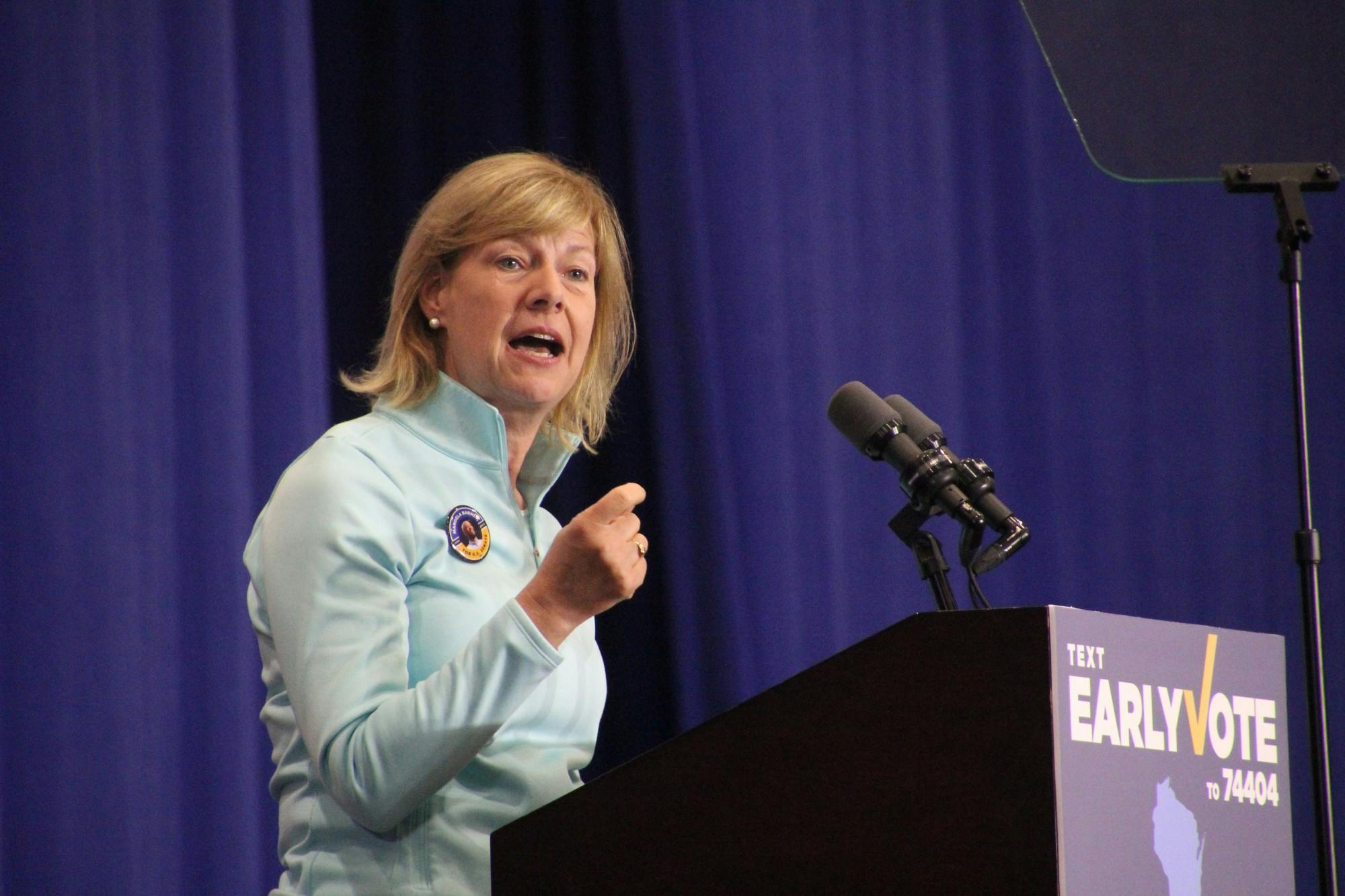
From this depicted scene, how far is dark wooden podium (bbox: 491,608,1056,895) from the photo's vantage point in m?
0.90

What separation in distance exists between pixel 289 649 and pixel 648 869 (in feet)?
1.33

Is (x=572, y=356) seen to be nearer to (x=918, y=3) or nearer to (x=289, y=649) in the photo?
(x=289, y=649)

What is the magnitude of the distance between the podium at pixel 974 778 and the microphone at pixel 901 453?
30 cm

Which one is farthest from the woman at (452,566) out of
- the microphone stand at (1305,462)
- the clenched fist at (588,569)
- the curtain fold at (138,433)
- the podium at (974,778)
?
the microphone stand at (1305,462)

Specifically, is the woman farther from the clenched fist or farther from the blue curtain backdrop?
the blue curtain backdrop

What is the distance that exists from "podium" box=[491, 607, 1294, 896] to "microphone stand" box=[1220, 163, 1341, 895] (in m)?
0.58

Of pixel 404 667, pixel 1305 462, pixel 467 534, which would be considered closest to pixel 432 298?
pixel 467 534

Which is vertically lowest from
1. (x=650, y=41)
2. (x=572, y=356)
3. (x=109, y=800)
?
(x=109, y=800)

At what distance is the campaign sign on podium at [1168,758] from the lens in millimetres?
895

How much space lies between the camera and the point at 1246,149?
1.99 m

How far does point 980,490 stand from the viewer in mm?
1271

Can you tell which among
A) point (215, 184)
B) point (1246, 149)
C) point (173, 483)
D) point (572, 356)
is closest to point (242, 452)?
point (173, 483)

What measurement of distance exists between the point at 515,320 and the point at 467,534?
0.90ft

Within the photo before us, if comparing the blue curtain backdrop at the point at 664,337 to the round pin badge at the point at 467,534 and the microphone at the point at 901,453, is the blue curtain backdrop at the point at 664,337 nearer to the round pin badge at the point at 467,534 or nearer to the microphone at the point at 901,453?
the round pin badge at the point at 467,534
